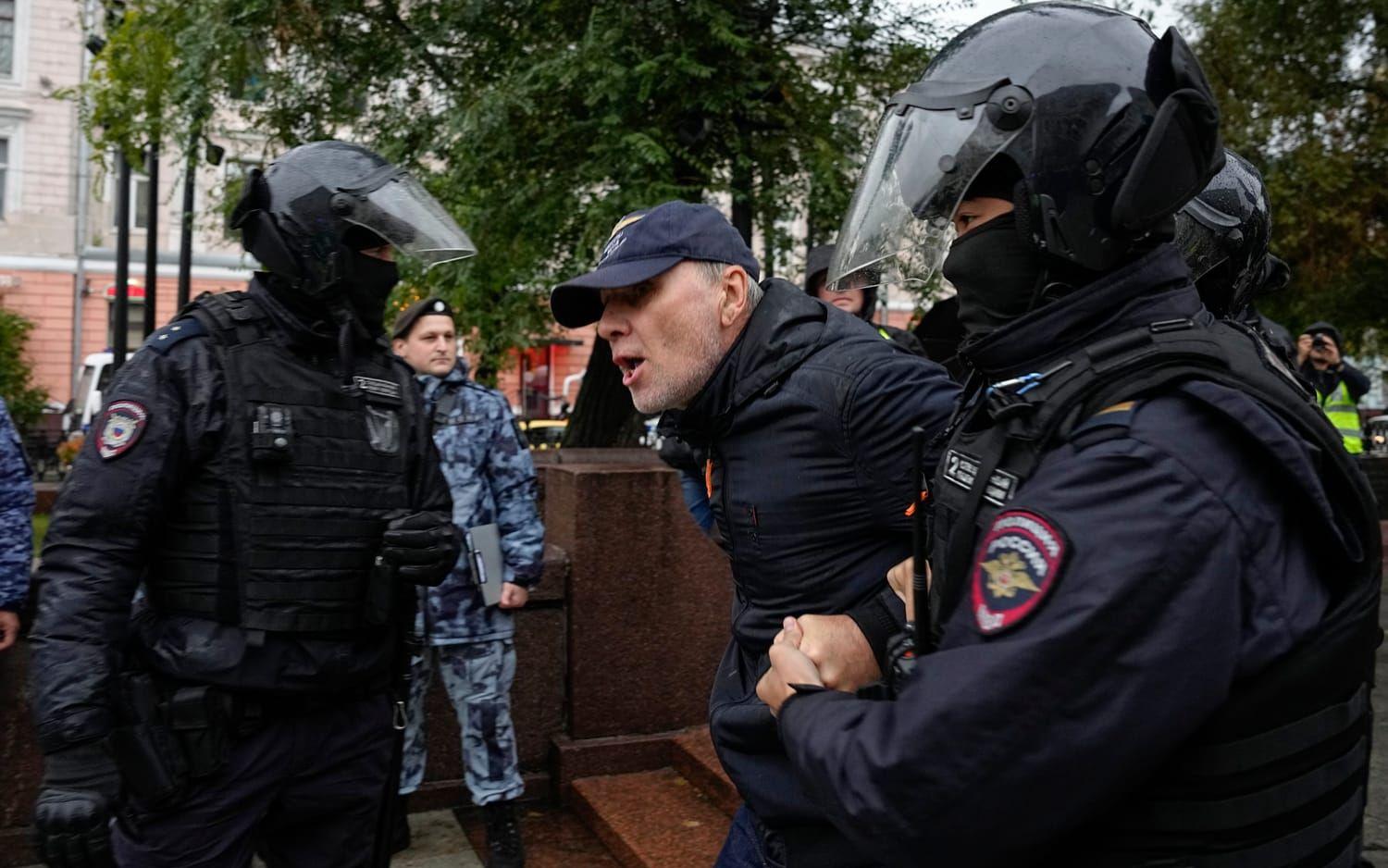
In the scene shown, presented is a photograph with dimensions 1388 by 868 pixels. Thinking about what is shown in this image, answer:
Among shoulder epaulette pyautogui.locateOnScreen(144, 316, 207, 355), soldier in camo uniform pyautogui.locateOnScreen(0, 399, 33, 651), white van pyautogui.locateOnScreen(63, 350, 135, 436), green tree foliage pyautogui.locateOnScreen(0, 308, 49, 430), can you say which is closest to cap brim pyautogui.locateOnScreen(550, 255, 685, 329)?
shoulder epaulette pyautogui.locateOnScreen(144, 316, 207, 355)

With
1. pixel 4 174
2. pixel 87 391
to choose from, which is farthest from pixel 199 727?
pixel 4 174

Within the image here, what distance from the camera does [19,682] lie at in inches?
152

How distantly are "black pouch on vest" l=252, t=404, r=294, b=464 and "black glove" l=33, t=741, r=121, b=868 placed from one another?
693mm

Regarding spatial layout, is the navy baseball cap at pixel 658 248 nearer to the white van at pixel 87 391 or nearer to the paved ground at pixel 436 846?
the paved ground at pixel 436 846

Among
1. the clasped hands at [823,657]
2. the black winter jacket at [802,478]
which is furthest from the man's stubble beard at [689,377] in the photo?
the clasped hands at [823,657]

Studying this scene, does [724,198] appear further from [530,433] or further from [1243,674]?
[530,433]

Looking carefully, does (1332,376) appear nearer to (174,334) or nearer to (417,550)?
(417,550)

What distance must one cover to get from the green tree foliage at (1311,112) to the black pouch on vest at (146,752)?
42.9 ft

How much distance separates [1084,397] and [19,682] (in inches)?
152

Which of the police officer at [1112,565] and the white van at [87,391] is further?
the white van at [87,391]

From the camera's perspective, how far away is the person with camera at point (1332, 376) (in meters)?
8.56

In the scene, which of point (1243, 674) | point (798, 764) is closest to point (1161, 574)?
point (1243, 674)

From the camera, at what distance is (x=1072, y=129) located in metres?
1.48

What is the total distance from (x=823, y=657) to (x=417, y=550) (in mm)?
1432
